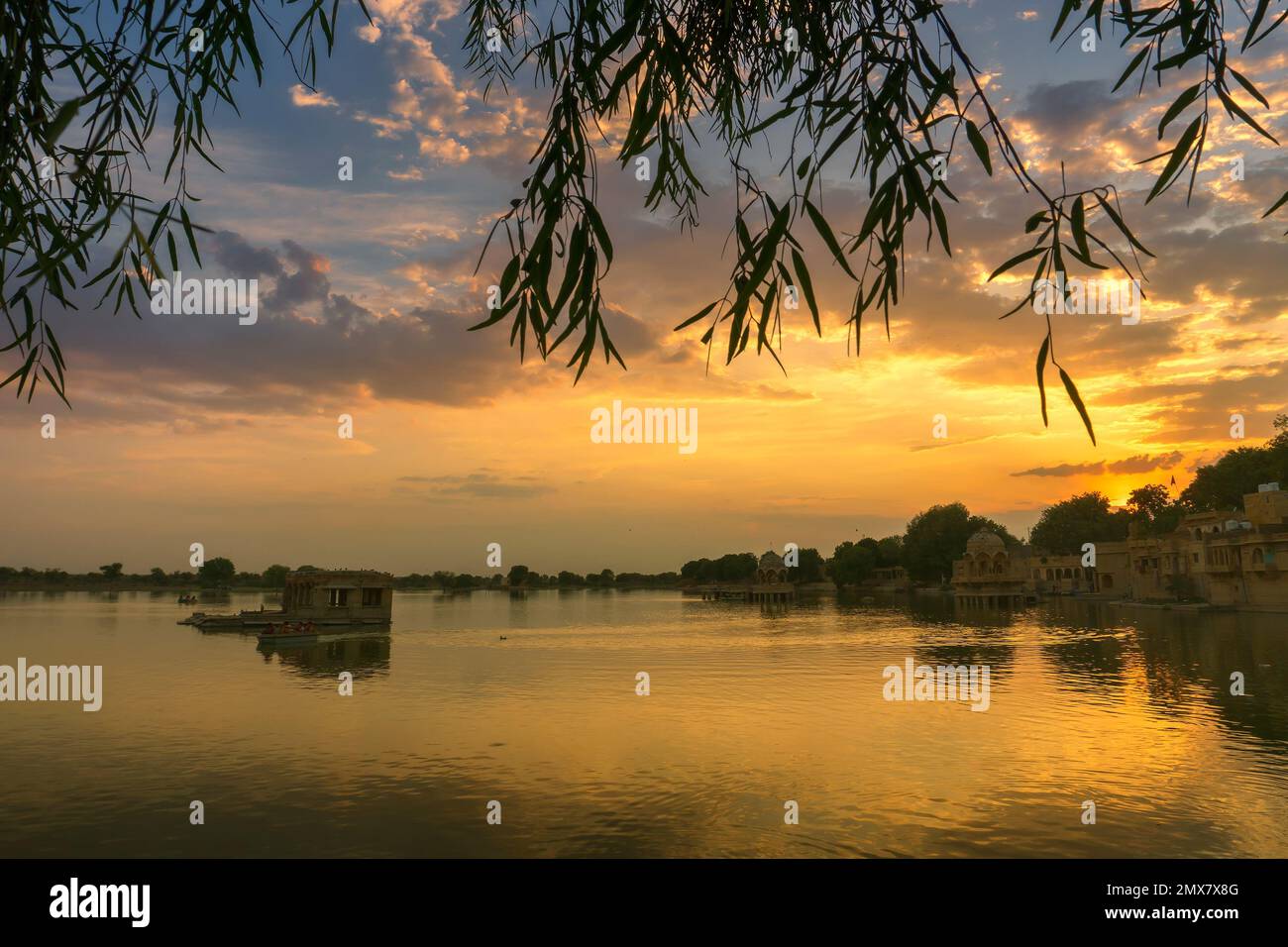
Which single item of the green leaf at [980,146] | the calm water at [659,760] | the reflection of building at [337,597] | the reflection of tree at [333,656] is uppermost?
the green leaf at [980,146]

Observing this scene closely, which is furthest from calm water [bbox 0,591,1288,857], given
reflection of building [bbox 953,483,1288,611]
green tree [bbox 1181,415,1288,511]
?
green tree [bbox 1181,415,1288,511]

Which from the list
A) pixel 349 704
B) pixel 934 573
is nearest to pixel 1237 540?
pixel 349 704

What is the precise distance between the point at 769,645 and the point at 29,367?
61.5m

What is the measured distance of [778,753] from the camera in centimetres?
2573

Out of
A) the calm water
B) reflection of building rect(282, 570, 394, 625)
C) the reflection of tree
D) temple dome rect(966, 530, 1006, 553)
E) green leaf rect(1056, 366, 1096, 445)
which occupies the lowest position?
the reflection of tree

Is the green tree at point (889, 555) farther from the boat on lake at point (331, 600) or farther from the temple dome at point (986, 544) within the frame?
the boat on lake at point (331, 600)

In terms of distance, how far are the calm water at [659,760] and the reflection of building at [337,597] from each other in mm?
18175

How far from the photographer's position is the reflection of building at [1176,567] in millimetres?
66375

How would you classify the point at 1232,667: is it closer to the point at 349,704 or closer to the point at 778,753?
A: the point at 778,753

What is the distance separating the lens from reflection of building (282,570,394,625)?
7094cm

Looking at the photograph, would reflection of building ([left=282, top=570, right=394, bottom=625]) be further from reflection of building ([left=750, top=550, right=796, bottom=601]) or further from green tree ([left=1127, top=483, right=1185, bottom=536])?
green tree ([left=1127, top=483, right=1185, bottom=536])

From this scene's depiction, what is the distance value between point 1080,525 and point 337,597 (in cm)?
12100

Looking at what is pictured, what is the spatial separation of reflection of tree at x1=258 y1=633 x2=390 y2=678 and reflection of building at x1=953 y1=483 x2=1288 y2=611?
6815cm

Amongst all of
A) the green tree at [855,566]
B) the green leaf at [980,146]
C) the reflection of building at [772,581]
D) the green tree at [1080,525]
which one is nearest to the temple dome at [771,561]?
the reflection of building at [772,581]
